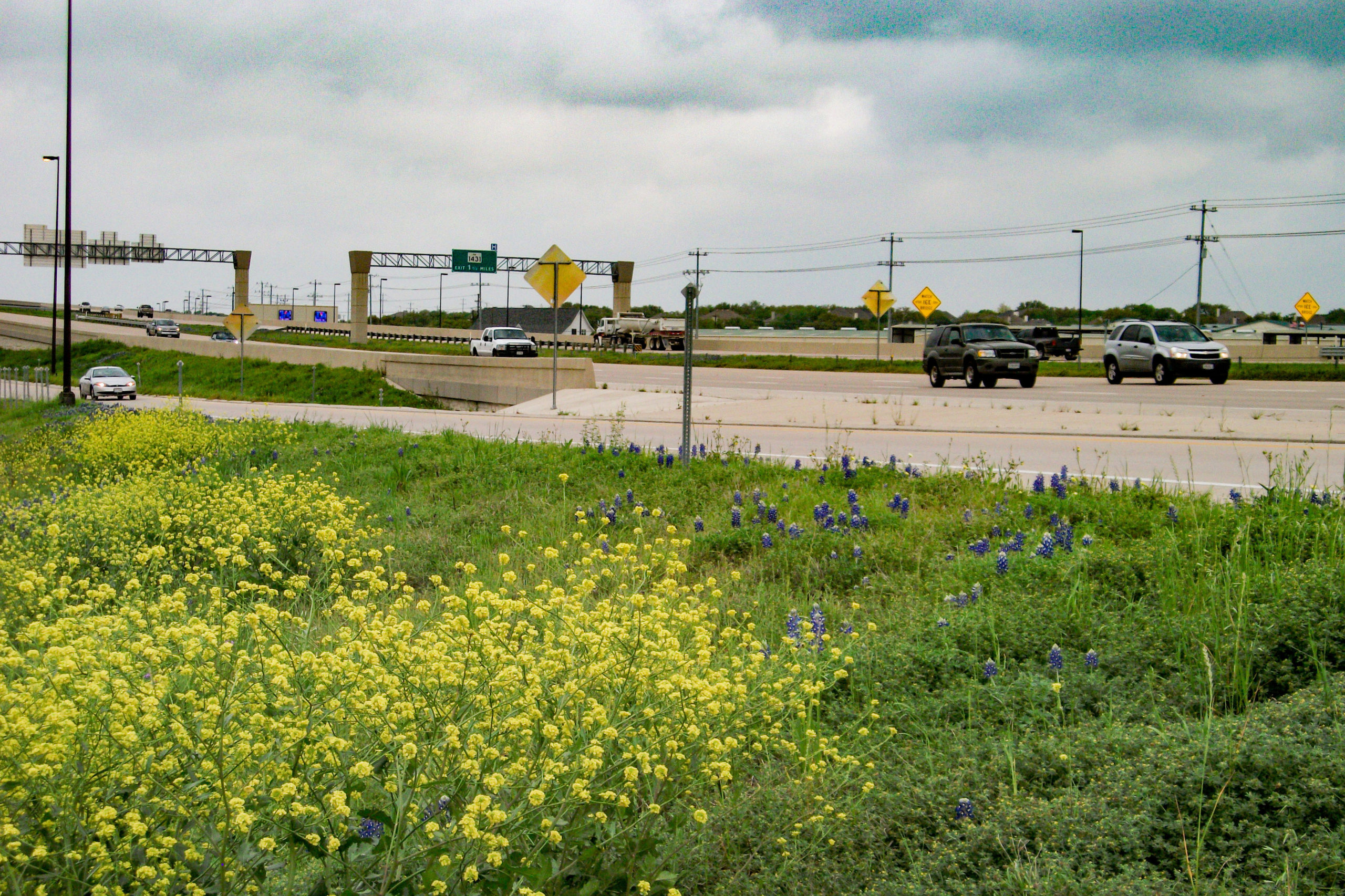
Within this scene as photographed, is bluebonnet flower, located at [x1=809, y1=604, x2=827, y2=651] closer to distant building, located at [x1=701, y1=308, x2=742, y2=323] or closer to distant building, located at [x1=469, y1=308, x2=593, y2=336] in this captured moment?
distant building, located at [x1=469, y1=308, x2=593, y2=336]

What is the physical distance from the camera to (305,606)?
7.00 m

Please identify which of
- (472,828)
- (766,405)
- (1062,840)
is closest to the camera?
(472,828)

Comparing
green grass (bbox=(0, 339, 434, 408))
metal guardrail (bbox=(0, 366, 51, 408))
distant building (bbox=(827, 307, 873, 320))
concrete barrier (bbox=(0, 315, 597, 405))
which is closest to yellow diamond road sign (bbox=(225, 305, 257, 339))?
green grass (bbox=(0, 339, 434, 408))

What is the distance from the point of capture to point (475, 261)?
75625 millimetres

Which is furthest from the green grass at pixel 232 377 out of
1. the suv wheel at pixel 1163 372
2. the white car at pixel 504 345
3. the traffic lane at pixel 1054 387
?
the suv wheel at pixel 1163 372

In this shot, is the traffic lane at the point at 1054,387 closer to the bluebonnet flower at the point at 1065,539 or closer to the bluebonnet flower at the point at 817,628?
the bluebonnet flower at the point at 1065,539

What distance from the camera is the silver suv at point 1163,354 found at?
29766 mm

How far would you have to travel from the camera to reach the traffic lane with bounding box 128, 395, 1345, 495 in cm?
1109

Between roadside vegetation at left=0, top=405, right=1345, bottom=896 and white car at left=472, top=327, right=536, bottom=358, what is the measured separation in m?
43.8

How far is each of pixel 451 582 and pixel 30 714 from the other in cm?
440

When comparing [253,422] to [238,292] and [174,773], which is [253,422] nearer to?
[174,773]

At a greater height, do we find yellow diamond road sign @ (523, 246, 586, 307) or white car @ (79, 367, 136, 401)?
yellow diamond road sign @ (523, 246, 586, 307)

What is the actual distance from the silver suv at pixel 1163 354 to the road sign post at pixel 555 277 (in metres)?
16.4

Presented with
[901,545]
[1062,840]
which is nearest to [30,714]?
[1062,840]
